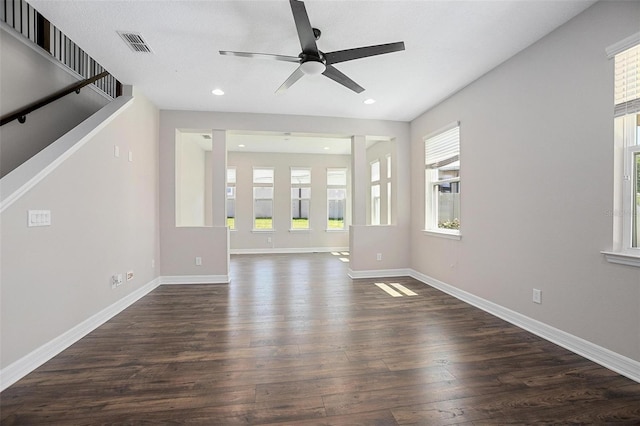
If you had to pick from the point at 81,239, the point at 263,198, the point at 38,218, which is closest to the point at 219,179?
the point at 81,239

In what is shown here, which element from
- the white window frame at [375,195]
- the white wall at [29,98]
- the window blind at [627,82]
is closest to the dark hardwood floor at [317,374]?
the window blind at [627,82]

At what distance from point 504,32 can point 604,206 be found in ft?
5.66

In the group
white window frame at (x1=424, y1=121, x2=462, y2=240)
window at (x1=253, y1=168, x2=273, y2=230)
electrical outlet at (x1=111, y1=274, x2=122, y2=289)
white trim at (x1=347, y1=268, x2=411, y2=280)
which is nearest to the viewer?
electrical outlet at (x1=111, y1=274, x2=122, y2=289)

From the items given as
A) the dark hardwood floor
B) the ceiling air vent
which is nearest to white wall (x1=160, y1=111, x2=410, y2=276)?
the dark hardwood floor

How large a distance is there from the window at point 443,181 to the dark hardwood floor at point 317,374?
1.53 m

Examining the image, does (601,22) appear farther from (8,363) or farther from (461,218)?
(8,363)

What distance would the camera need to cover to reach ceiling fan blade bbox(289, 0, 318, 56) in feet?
6.01

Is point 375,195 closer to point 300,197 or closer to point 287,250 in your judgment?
point 300,197

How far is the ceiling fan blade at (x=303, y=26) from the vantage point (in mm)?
1831

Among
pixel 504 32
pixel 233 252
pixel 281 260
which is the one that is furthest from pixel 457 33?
pixel 233 252

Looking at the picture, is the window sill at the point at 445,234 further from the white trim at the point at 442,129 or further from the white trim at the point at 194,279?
the white trim at the point at 194,279

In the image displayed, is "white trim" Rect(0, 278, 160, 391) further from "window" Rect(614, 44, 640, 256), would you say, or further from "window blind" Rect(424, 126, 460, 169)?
"window blind" Rect(424, 126, 460, 169)

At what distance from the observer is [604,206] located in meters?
2.13

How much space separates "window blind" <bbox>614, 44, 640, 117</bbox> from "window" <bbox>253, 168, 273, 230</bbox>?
7218 mm
